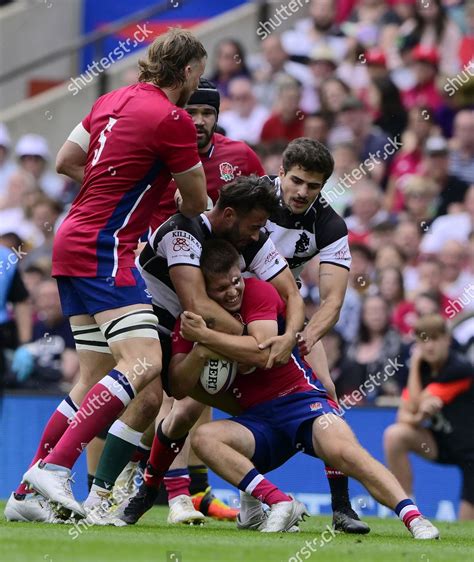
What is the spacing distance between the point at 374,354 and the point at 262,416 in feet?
16.7

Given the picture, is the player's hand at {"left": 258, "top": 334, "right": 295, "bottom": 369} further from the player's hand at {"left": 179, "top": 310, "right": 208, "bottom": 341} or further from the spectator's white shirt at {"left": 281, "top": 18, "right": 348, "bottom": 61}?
the spectator's white shirt at {"left": 281, "top": 18, "right": 348, "bottom": 61}

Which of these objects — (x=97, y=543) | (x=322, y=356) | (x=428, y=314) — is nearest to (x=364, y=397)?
(x=428, y=314)

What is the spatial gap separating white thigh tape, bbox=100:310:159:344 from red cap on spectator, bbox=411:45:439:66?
341 inches

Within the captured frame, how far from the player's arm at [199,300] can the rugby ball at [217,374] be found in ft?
0.59

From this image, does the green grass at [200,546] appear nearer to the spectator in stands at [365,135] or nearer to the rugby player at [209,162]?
the rugby player at [209,162]

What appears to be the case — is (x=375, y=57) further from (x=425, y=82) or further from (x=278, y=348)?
(x=278, y=348)

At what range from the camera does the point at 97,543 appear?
6.33 meters

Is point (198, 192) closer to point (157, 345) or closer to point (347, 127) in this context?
point (157, 345)

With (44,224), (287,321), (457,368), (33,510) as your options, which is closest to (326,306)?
(287,321)

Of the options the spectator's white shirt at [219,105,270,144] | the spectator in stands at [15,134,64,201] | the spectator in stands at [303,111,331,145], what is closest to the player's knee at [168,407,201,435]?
the spectator in stands at [303,111,331,145]

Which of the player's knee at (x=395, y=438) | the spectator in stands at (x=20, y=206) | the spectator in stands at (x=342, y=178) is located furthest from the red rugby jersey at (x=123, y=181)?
the spectator in stands at (x=20, y=206)

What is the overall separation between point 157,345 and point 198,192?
0.82 meters

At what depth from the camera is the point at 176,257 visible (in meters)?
7.54

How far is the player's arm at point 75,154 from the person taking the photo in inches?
303
